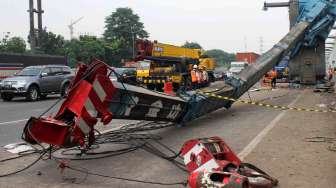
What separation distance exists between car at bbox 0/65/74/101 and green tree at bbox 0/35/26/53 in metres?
52.2

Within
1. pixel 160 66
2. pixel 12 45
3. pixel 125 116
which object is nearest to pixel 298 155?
pixel 125 116

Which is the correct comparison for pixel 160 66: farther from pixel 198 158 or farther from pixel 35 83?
pixel 198 158

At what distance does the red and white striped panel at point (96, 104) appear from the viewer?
7.00 m

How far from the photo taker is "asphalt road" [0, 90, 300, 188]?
675cm

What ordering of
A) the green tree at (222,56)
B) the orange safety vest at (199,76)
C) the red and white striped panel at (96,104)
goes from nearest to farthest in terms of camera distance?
the red and white striped panel at (96,104)
the orange safety vest at (199,76)
the green tree at (222,56)

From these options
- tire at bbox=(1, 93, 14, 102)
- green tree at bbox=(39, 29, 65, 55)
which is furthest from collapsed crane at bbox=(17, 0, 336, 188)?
green tree at bbox=(39, 29, 65, 55)

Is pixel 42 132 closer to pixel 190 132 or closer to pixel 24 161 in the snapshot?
pixel 24 161

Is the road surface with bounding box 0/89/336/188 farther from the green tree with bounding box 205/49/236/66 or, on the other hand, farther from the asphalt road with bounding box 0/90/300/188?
the green tree with bounding box 205/49/236/66

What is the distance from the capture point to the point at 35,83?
23.1 meters

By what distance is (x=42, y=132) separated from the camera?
6.69 meters

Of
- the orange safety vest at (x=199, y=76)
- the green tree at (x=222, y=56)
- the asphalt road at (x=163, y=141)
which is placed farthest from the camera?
the green tree at (x=222, y=56)

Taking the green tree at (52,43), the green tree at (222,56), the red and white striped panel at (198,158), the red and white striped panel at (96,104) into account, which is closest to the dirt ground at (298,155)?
the red and white striped panel at (198,158)

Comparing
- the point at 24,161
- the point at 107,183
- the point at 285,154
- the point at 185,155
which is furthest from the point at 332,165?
the point at 24,161

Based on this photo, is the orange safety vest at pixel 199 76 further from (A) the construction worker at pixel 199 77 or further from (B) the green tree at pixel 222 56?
(B) the green tree at pixel 222 56
